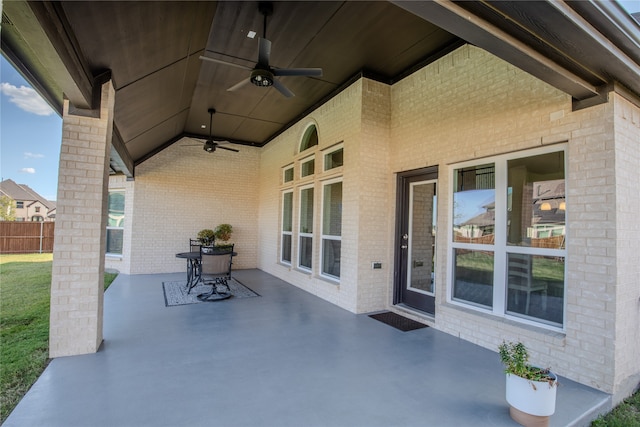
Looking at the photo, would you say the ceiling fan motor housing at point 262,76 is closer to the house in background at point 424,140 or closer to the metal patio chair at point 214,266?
the house in background at point 424,140

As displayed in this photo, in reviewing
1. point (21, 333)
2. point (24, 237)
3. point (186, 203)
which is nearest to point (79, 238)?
point (21, 333)

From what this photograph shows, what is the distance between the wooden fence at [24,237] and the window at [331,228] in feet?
41.6

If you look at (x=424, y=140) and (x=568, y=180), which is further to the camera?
(x=424, y=140)

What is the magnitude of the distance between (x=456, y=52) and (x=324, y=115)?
8.53 feet

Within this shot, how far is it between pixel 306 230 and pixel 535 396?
17.4 ft

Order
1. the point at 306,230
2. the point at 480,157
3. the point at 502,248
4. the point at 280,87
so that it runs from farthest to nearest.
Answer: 1. the point at 306,230
2. the point at 280,87
3. the point at 480,157
4. the point at 502,248

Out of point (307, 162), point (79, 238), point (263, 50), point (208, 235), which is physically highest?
point (263, 50)

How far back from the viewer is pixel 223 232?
29.1 ft

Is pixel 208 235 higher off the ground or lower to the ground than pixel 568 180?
lower

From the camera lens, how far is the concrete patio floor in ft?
7.63

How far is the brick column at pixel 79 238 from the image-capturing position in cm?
330

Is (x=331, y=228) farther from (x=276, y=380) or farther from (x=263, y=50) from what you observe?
(x=276, y=380)

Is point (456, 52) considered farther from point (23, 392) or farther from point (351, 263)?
point (23, 392)

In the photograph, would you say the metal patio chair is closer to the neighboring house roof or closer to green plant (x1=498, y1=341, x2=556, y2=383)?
green plant (x1=498, y1=341, x2=556, y2=383)
